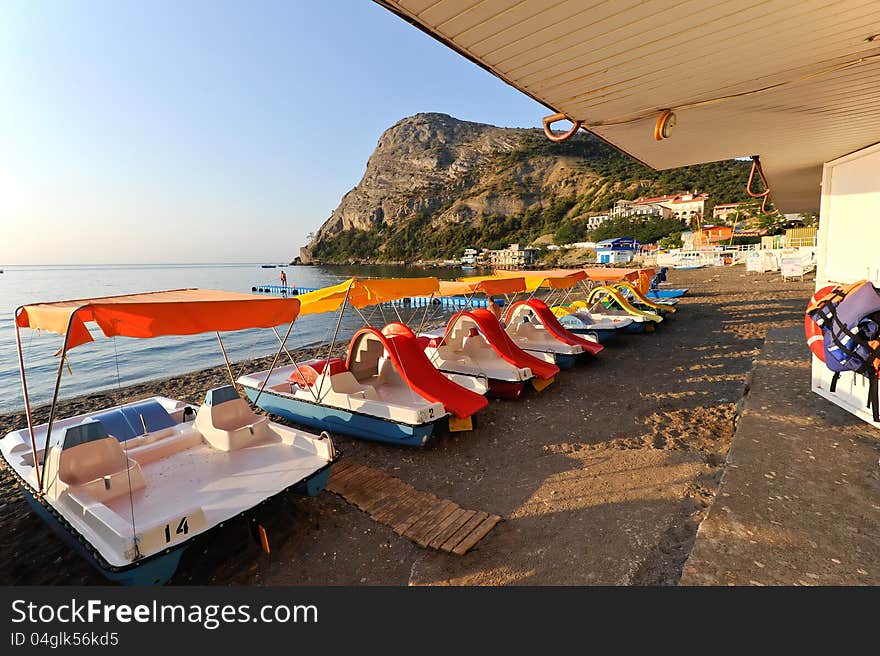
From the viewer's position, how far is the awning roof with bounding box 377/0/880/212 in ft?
6.75

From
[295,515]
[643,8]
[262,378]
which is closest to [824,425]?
[643,8]

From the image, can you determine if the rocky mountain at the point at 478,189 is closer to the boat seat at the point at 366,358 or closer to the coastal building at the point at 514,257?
the coastal building at the point at 514,257

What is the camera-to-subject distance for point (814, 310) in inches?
202

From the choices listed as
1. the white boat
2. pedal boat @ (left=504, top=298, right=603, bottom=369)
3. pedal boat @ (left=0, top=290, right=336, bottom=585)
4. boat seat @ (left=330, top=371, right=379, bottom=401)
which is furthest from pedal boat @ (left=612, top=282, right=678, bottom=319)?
pedal boat @ (left=0, top=290, right=336, bottom=585)

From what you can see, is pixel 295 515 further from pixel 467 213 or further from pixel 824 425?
pixel 467 213

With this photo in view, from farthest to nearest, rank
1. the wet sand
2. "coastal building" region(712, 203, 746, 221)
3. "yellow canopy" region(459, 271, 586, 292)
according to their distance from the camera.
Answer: "coastal building" region(712, 203, 746, 221)
"yellow canopy" region(459, 271, 586, 292)
the wet sand

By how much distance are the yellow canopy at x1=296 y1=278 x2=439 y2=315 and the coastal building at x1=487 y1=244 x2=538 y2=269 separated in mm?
71306

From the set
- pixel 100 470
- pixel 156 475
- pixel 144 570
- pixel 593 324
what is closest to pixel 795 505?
pixel 144 570

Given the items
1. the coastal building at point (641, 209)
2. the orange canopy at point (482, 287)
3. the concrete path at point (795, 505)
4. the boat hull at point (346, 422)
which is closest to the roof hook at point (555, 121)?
the concrete path at point (795, 505)

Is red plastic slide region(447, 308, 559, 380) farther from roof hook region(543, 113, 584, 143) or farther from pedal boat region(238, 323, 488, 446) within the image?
roof hook region(543, 113, 584, 143)

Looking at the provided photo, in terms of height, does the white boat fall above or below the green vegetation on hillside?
below

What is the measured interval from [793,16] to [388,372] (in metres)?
7.11

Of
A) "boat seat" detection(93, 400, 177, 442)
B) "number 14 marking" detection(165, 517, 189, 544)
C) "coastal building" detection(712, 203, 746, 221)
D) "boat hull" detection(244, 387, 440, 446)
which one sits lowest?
"boat hull" detection(244, 387, 440, 446)

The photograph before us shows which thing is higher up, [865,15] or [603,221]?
[603,221]
